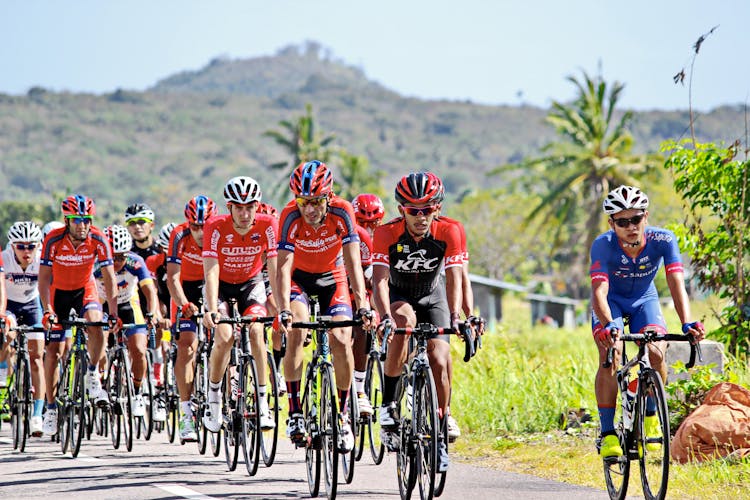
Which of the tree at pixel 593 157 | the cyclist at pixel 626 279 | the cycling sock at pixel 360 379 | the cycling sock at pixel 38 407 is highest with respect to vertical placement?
the tree at pixel 593 157

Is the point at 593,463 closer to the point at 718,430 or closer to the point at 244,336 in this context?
the point at 718,430

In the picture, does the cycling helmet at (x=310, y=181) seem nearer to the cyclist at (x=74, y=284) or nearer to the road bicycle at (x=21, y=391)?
the cyclist at (x=74, y=284)

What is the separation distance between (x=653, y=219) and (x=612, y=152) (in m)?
29.6

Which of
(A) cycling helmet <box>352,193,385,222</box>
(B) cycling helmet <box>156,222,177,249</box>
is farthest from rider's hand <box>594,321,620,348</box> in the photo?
(B) cycling helmet <box>156,222,177,249</box>

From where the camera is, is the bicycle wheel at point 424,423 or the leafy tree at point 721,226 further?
the leafy tree at point 721,226

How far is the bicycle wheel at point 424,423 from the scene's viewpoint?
27.1 ft

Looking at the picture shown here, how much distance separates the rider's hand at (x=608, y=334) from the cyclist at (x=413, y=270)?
109 cm

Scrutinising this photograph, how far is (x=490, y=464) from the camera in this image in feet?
38.7

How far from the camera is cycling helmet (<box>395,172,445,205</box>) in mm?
9094

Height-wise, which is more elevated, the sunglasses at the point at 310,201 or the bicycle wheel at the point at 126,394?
the sunglasses at the point at 310,201

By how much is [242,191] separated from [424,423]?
11.1ft

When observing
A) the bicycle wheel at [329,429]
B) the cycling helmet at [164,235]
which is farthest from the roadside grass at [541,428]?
the cycling helmet at [164,235]

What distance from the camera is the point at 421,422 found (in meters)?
8.44

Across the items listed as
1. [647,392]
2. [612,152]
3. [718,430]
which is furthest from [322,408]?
[612,152]
